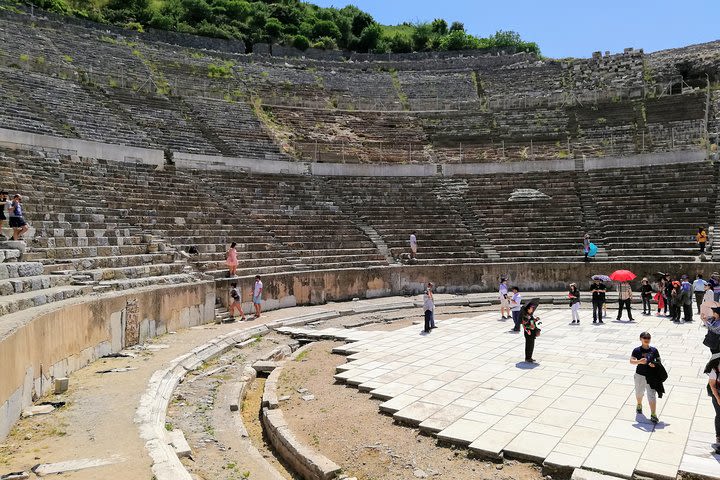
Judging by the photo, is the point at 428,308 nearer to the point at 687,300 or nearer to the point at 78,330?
the point at 687,300

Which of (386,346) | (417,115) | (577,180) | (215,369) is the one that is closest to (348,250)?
(386,346)

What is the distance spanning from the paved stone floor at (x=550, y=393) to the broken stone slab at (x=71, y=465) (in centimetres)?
368

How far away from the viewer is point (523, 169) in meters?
26.2

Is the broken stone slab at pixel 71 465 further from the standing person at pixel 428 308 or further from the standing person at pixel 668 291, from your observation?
the standing person at pixel 668 291

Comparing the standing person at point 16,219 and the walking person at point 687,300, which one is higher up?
the standing person at point 16,219

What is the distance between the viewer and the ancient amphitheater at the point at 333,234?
6684mm

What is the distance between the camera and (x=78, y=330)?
9180mm

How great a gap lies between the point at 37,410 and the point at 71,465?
2073mm

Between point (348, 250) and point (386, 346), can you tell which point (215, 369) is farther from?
point (348, 250)

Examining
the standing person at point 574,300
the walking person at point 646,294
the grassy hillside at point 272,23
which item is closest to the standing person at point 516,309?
the standing person at point 574,300

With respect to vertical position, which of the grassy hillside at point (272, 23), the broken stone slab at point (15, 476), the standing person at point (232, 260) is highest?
the grassy hillside at point (272, 23)

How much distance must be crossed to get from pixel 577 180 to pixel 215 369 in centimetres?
2036

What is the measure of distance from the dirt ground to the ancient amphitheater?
0.08 meters

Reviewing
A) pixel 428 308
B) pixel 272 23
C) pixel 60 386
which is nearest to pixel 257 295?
pixel 428 308
